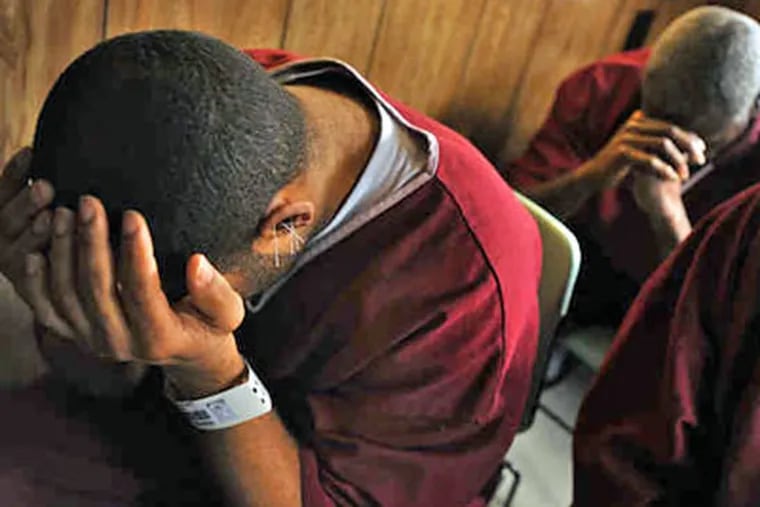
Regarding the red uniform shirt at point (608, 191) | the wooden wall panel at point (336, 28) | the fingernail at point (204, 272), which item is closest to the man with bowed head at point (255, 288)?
the fingernail at point (204, 272)

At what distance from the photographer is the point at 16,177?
0.78 metres

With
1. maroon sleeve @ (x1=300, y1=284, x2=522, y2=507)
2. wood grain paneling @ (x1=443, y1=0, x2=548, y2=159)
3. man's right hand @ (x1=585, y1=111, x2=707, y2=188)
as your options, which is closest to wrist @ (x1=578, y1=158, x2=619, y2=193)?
man's right hand @ (x1=585, y1=111, x2=707, y2=188)

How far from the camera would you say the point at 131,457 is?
1.00 metres

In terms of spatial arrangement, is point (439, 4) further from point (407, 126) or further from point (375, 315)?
point (375, 315)

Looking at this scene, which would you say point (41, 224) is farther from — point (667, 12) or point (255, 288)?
point (667, 12)

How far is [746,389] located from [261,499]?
0.50 meters

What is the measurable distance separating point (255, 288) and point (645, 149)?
2.52ft

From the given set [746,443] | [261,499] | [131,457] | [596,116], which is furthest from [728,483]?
[596,116]

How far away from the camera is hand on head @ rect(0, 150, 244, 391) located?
708mm

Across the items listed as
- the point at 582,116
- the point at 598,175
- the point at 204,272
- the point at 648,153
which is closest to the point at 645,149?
the point at 648,153

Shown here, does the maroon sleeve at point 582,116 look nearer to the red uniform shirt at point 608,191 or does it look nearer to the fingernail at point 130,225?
the red uniform shirt at point 608,191

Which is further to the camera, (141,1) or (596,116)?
(596,116)

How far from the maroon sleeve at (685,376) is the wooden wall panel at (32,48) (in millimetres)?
748

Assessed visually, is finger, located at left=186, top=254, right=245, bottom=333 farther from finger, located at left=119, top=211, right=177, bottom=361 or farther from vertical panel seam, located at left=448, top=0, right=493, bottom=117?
vertical panel seam, located at left=448, top=0, right=493, bottom=117
